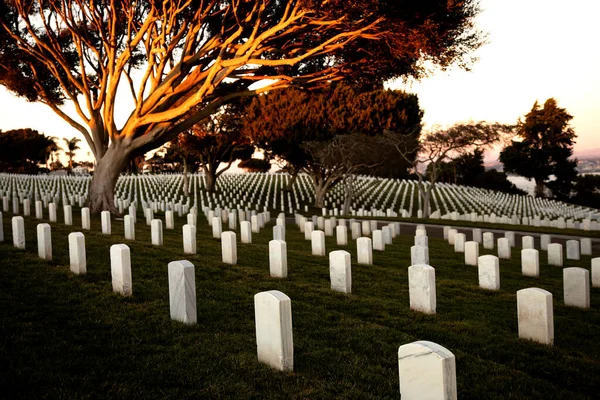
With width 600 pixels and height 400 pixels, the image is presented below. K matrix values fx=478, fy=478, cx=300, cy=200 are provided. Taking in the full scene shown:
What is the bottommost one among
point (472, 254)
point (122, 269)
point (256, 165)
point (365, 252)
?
point (472, 254)

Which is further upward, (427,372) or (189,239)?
(189,239)

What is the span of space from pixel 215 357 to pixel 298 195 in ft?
118

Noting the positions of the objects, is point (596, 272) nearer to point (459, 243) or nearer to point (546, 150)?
point (459, 243)

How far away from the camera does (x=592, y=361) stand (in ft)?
14.2

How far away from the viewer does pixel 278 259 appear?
24.2 feet

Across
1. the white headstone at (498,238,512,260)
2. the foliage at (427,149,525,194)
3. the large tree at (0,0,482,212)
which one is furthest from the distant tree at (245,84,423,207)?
the foliage at (427,149,525,194)

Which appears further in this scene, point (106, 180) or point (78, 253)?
point (106, 180)

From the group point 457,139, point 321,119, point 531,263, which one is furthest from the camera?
point 321,119

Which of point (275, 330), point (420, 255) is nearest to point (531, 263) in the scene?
point (420, 255)

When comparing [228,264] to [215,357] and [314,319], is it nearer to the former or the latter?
[314,319]

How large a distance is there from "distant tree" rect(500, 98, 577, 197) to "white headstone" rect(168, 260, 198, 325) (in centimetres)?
6175

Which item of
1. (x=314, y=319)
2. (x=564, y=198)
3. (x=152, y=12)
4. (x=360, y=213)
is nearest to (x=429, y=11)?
(x=152, y=12)

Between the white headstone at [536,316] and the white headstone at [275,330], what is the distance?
103 inches

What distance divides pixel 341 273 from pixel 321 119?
27.6 meters
